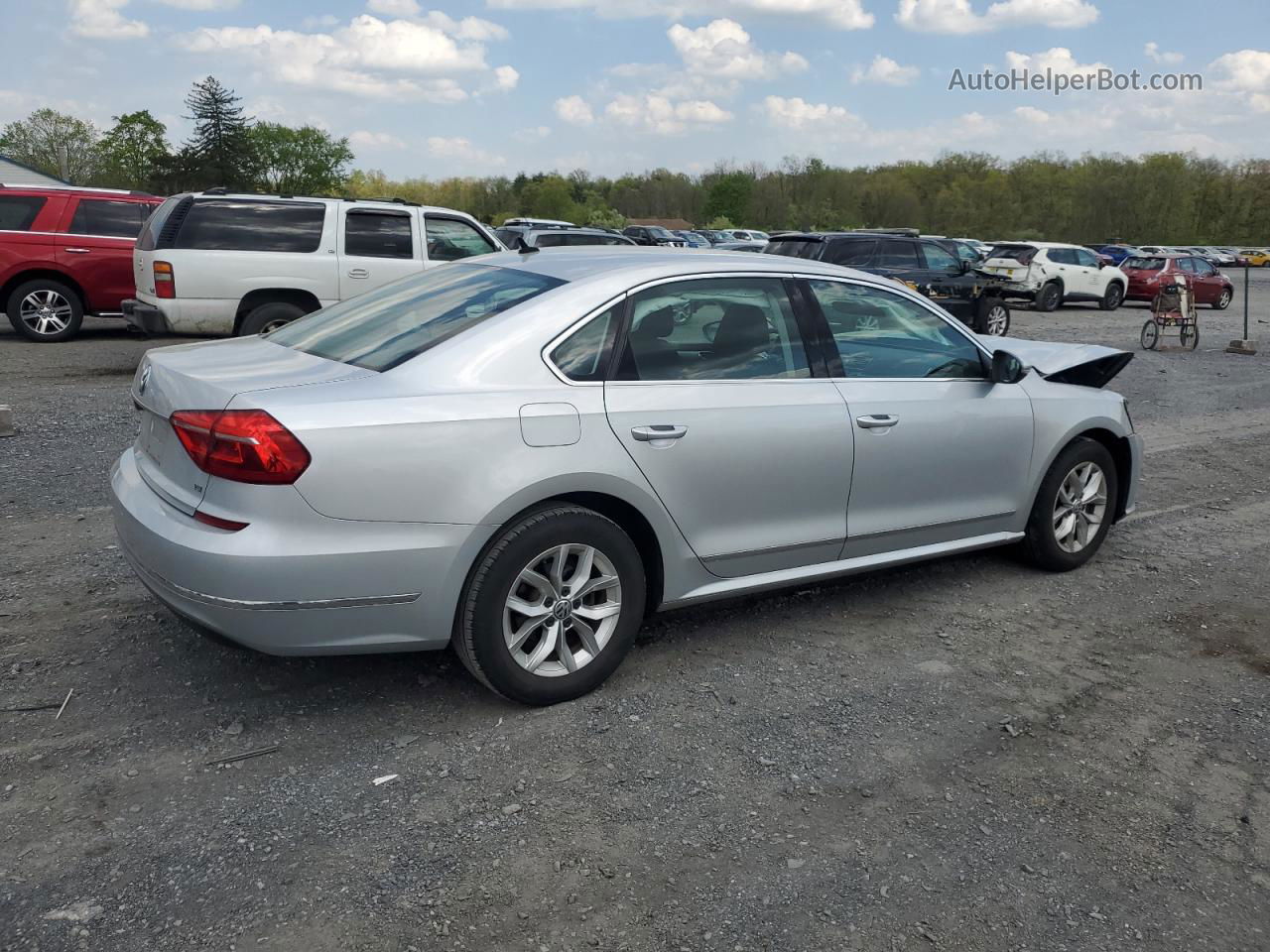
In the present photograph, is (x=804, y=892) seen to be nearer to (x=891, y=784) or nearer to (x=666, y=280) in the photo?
(x=891, y=784)

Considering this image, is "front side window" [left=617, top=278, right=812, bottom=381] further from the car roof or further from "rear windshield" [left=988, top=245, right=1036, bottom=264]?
"rear windshield" [left=988, top=245, right=1036, bottom=264]

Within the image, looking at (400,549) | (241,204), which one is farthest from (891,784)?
(241,204)

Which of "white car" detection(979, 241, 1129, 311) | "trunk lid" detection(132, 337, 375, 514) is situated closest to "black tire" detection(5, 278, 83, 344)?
"trunk lid" detection(132, 337, 375, 514)

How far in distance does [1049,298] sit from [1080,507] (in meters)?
22.4

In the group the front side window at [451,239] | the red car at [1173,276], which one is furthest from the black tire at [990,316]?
the red car at [1173,276]

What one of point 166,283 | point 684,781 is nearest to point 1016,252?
point 166,283

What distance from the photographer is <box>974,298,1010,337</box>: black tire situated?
19.1 m

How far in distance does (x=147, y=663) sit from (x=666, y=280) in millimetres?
2454

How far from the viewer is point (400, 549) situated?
3.47 m

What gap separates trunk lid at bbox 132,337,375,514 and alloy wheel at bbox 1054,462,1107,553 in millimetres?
3568

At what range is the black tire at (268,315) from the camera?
1153 cm

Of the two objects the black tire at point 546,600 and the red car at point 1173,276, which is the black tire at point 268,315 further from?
the red car at point 1173,276

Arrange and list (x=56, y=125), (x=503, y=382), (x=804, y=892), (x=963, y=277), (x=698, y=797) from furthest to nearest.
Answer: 1. (x=56, y=125)
2. (x=963, y=277)
3. (x=503, y=382)
4. (x=698, y=797)
5. (x=804, y=892)

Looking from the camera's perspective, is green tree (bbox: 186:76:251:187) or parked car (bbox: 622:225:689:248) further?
green tree (bbox: 186:76:251:187)
